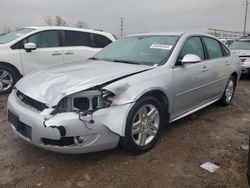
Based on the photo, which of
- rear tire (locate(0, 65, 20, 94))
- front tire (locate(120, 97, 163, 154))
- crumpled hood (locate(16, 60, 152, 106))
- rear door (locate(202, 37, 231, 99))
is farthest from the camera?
rear tire (locate(0, 65, 20, 94))

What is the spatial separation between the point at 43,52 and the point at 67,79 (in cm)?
401

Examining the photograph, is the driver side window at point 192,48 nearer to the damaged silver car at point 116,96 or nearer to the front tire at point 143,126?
the damaged silver car at point 116,96

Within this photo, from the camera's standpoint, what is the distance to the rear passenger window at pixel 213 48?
5.03 metres

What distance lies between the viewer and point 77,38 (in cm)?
764

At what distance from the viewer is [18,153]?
11.7ft

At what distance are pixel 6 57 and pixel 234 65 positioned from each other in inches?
194

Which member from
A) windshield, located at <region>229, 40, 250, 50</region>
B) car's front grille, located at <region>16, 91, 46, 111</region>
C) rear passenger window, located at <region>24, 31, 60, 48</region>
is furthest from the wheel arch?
windshield, located at <region>229, 40, 250, 50</region>

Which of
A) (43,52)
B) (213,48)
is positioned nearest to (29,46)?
(43,52)

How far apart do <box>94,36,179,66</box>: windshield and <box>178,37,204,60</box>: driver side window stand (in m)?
0.18

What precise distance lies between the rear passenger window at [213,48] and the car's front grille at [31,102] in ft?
10.1

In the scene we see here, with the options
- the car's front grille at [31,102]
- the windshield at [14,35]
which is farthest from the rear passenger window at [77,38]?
the car's front grille at [31,102]

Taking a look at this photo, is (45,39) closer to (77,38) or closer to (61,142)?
(77,38)

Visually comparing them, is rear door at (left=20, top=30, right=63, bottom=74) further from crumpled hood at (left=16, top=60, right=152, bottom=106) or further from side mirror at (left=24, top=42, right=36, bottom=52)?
crumpled hood at (left=16, top=60, right=152, bottom=106)

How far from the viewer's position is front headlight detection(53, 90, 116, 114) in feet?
9.85
